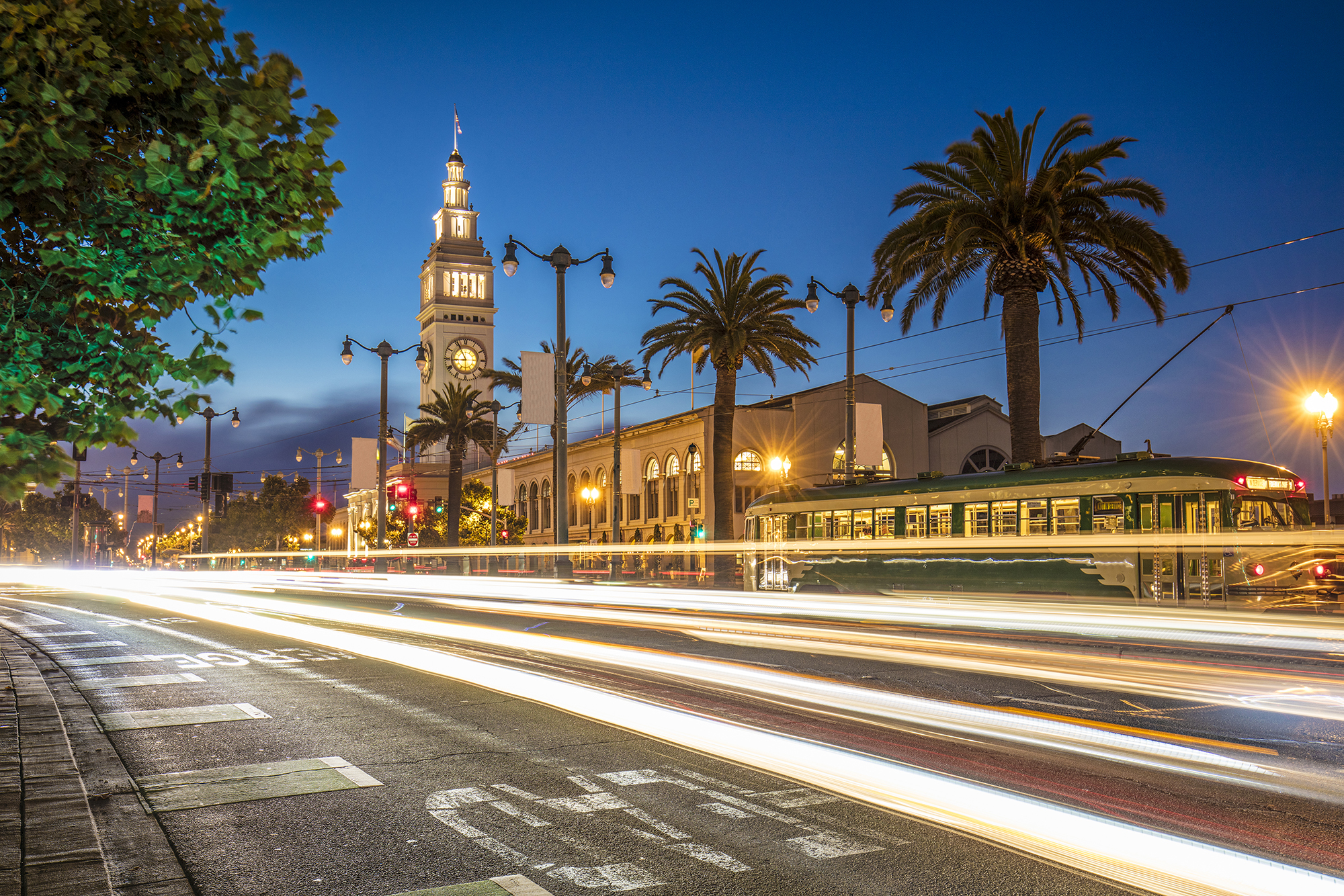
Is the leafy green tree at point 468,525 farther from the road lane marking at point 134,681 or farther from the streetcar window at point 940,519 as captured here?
the road lane marking at point 134,681

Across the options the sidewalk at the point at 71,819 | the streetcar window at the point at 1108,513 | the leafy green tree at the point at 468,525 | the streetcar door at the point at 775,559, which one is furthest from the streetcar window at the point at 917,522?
the leafy green tree at the point at 468,525

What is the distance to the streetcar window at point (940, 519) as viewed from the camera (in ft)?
73.9

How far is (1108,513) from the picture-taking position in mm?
19469

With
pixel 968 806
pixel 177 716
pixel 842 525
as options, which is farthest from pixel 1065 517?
pixel 177 716

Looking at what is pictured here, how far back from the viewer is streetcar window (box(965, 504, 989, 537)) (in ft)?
71.2

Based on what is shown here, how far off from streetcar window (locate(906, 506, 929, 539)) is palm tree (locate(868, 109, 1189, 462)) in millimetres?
3712

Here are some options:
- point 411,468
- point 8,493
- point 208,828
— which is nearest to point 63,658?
point 208,828

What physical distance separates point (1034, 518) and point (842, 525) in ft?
19.2

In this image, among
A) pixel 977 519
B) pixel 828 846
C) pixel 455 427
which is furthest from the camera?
pixel 455 427

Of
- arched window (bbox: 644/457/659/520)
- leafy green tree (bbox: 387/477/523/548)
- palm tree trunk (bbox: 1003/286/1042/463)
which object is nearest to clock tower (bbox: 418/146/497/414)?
leafy green tree (bbox: 387/477/523/548)

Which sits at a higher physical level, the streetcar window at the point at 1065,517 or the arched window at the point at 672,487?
the arched window at the point at 672,487

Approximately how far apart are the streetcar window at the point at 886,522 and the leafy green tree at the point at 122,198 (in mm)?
20156

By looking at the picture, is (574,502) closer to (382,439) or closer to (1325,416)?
(382,439)

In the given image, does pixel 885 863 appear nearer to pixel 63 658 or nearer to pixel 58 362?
pixel 58 362
